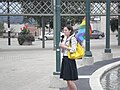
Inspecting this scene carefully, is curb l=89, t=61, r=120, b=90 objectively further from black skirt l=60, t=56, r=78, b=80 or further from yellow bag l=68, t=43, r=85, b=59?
yellow bag l=68, t=43, r=85, b=59

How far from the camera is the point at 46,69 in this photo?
14.8 m

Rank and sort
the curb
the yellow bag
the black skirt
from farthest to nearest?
1. the curb
2. the black skirt
3. the yellow bag

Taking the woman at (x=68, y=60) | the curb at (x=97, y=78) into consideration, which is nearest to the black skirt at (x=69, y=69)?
the woman at (x=68, y=60)

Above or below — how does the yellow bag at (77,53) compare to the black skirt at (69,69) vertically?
above

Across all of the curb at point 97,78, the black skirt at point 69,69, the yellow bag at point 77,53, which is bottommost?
the curb at point 97,78

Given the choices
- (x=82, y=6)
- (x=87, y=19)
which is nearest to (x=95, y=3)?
(x=82, y=6)

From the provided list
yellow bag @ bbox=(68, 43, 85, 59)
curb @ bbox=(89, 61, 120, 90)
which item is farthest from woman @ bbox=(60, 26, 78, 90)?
curb @ bbox=(89, 61, 120, 90)

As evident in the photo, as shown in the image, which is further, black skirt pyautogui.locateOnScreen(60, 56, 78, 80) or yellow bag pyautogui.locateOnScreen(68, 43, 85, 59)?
black skirt pyautogui.locateOnScreen(60, 56, 78, 80)

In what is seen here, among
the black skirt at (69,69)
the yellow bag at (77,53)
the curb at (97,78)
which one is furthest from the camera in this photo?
the curb at (97,78)

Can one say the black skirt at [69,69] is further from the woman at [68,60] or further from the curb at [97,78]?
the curb at [97,78]

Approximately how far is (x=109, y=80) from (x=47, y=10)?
18255 millimetres

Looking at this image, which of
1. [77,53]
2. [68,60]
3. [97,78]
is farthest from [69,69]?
[97,78]

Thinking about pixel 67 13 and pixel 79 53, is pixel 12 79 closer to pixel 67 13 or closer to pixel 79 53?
pixel 79 53

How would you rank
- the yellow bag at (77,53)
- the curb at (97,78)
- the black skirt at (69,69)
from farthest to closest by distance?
the curb at (97,78), the black skirt at (69,69), the yellow bag at (77,53)
